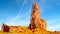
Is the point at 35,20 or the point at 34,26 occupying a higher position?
the point at 35,20

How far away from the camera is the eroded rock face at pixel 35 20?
147 meters

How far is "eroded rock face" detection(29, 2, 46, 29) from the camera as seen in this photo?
146625 millimetres

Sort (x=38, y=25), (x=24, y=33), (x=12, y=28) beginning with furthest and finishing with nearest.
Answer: (x=38, y=25)
(x=12, y=28)
(x=24, y=33)

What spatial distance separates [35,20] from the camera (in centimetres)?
14700

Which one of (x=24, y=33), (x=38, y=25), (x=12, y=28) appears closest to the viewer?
(x=24, y=33)

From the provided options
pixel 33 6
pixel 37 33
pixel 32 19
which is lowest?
pixel 37 33

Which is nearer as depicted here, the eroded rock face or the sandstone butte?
the sandstone butte

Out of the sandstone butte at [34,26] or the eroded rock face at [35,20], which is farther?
the eroded rock face at [35,20]

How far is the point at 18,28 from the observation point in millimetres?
139625

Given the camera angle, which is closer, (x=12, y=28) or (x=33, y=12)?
(x=12, y=28)

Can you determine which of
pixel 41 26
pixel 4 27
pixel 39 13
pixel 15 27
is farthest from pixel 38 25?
pixel 4 27

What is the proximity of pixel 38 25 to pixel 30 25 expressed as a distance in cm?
770

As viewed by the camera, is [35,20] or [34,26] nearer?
[34,26]

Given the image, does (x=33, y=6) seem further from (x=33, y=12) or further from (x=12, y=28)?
(x=12, y=28)
